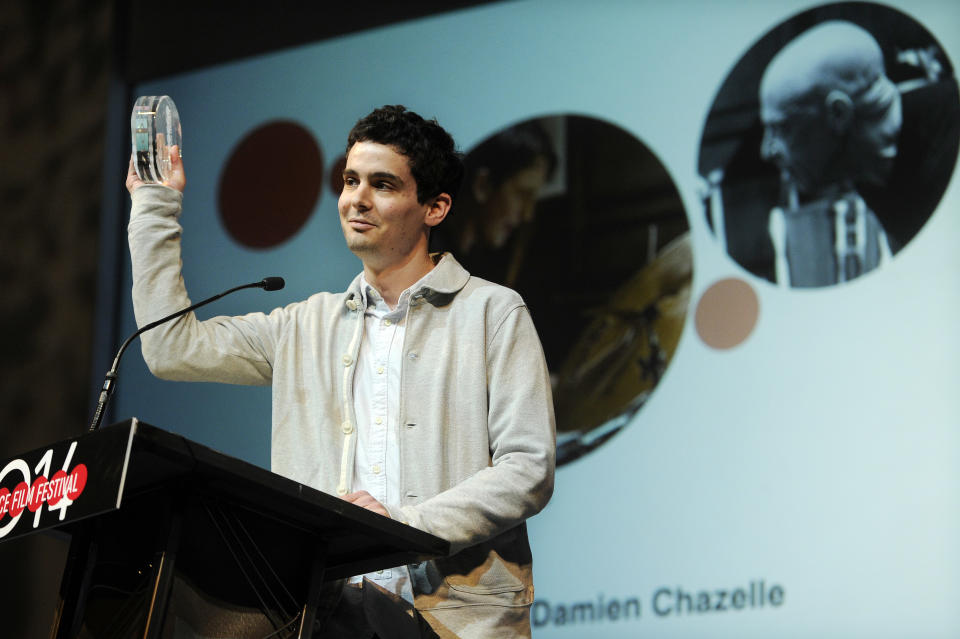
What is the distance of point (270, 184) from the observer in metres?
4.29

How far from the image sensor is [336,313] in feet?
7.77

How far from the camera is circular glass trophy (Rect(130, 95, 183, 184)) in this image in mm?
2248

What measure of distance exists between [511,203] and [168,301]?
1767mm

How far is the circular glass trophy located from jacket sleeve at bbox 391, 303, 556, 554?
2.35 ft

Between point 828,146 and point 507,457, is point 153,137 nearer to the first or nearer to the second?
point 507,457

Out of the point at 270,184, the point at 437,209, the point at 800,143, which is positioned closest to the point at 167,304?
the point at 437,209

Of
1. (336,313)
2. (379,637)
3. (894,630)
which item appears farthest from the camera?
(894,630)

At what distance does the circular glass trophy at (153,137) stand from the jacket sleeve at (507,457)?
2.35ft

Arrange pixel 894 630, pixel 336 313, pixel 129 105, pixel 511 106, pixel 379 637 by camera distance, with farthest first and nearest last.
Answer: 1. pixel 129 105
2. pixel 511 106
3. pixel 894 630
4. pixel 336 313
5. pixel 379 637

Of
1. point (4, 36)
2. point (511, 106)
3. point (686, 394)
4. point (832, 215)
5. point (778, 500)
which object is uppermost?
point (4, 36)

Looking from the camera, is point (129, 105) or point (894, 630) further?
point (129, 105)

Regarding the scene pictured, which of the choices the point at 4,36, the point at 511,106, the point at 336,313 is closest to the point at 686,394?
the point at 511,106

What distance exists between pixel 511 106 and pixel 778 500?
5.07 ft

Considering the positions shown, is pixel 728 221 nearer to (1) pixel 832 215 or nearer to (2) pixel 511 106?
(1) pixel 832 215
